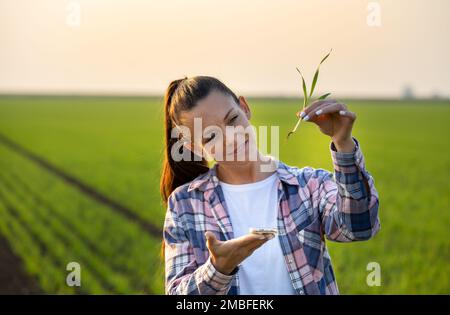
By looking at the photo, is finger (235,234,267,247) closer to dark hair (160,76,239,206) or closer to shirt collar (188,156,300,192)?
shirt collar (188,156,300,192)

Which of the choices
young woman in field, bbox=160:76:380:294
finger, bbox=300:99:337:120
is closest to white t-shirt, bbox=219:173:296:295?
young woman in field, bbox=160:76:380:294

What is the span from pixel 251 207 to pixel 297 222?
168mm

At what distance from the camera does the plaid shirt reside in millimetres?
2211

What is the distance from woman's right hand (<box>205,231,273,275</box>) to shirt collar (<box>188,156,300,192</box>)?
0.38 metres

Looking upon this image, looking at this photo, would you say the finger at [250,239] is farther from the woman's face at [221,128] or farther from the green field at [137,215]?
the green field at [137,215]

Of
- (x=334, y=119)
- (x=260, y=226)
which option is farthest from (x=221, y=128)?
(x=334, y=119)

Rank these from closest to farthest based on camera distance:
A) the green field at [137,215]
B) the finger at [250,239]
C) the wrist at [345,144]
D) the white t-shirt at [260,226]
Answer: the finger at [250,239]
the wrist at [345,144]
the white t-shirt at [260,226]
the green field at [137,215]

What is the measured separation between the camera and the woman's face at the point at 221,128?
A: 7.96 feet

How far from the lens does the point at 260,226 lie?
7.72 ft

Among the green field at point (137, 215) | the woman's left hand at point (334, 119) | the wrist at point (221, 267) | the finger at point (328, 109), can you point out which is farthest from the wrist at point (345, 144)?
the green field at point (137, 215)

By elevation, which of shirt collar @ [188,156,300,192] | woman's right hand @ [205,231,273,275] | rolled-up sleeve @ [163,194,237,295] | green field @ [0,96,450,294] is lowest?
green field @ [0,96,450,294]

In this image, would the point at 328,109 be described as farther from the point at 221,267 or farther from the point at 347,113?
the point at 221,267

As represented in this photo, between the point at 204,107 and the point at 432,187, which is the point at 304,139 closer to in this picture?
the point at 432,187

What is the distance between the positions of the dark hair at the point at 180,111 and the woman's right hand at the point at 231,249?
60 cm
